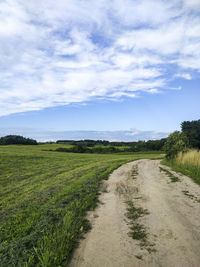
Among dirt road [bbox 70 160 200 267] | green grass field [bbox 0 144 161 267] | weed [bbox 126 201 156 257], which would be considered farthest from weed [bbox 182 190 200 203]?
green grass field [bbox 0 144 161 267]

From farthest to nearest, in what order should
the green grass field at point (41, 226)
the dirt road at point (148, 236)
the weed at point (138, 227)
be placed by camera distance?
the weed at point (138, 227), the green grass field at point (41, 226), the dirt road at point (148, 236)

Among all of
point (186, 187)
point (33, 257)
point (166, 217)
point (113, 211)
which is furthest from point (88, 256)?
point (186, 187)

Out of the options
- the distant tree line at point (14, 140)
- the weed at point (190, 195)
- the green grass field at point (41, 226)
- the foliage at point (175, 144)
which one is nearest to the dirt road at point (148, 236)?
the weed at point (190, 195)

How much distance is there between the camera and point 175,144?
77.5ft

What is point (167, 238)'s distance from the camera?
13.5 ft

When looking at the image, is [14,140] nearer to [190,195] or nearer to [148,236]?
[190,195]

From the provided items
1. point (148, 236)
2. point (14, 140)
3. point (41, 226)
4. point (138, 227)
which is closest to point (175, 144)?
point (138, 227)

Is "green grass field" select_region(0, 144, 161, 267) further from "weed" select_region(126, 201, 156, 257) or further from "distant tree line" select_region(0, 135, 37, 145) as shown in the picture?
"distant tree line" select_region(0, 135, 37, 145)

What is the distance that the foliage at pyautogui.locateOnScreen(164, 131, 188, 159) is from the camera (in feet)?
75.0

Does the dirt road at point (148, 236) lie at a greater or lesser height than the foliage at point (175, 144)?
lesser

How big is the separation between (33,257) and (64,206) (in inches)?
114

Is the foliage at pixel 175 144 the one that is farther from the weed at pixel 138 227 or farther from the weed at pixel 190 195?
the weed at pixel 138 227

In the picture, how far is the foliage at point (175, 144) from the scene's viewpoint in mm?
22866

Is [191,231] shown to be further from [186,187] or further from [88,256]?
[186,187]
